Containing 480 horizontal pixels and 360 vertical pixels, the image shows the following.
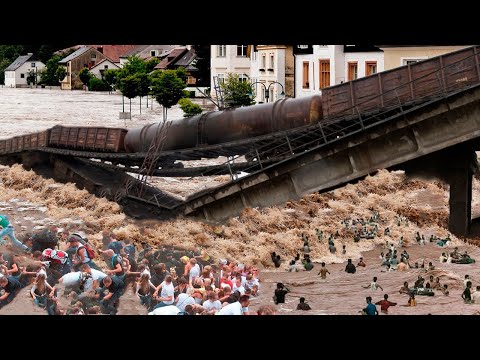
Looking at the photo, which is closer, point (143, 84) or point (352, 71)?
point (352, 71)

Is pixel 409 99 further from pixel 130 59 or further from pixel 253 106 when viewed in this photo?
pixel 130 59

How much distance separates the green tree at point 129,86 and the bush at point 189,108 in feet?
2.48

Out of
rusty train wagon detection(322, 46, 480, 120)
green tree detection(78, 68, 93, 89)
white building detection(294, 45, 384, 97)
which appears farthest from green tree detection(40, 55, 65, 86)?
rusty train wagon detection(322, 46, 480, 120)

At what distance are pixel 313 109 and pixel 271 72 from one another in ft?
2.57

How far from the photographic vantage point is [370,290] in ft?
43.1

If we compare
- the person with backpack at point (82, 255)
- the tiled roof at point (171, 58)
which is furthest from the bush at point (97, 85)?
the person with backpack at point (82, 255)

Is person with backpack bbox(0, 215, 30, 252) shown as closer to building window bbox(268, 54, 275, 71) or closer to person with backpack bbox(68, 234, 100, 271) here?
person with backpack bbox(68, 234, 100, 271)

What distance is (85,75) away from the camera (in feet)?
49.6

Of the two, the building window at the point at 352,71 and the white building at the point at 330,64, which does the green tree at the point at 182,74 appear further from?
the building window at the point at 352,71

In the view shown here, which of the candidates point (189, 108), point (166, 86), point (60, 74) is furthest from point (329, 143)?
point (60, 74)

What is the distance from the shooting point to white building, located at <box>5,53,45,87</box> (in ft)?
47.9

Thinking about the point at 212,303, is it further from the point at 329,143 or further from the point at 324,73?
the point at 324,73

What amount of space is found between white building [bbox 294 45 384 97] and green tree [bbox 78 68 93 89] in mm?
2964
